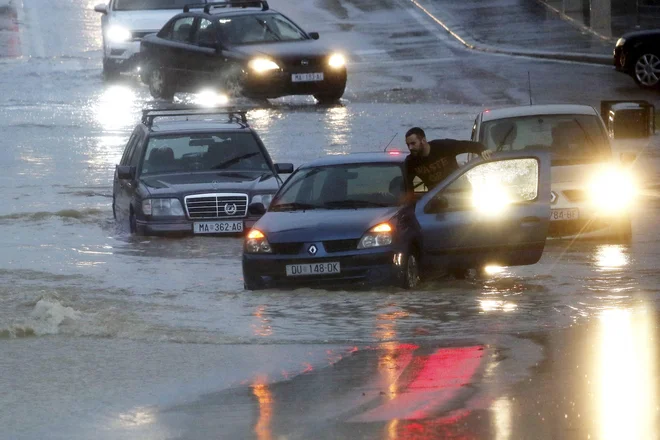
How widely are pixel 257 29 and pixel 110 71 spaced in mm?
5330

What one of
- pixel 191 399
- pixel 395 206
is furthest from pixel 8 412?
pixel 395 206

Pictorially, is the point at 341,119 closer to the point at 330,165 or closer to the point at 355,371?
the point at 330,165

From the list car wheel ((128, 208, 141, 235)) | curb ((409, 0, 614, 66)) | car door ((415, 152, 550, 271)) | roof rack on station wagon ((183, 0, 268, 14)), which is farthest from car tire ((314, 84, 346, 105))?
car door ((415, 152, 550, 271))

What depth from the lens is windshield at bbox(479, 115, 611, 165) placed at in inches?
686

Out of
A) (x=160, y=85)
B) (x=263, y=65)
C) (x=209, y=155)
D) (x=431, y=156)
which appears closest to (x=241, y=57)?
(x=263, y=65)

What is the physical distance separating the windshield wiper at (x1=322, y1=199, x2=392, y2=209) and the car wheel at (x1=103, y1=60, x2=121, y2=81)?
63.6 feet

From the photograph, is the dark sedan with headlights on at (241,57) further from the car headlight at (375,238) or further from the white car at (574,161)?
the car headlight at (375,238)

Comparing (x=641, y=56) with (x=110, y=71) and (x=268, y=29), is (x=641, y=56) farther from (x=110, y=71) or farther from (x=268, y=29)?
(x=110, y=71)

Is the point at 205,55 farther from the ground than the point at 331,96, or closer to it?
farther from the ground

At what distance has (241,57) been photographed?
93.0 feet

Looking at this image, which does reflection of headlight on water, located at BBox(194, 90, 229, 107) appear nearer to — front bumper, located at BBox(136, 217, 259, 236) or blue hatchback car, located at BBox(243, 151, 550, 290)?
front bumper, located at BBox(136, 217, 259, 236)

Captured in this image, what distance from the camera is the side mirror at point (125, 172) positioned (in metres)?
18.4

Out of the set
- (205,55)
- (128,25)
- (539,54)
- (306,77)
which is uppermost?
(205,55)

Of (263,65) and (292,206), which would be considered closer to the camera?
(292,206)
